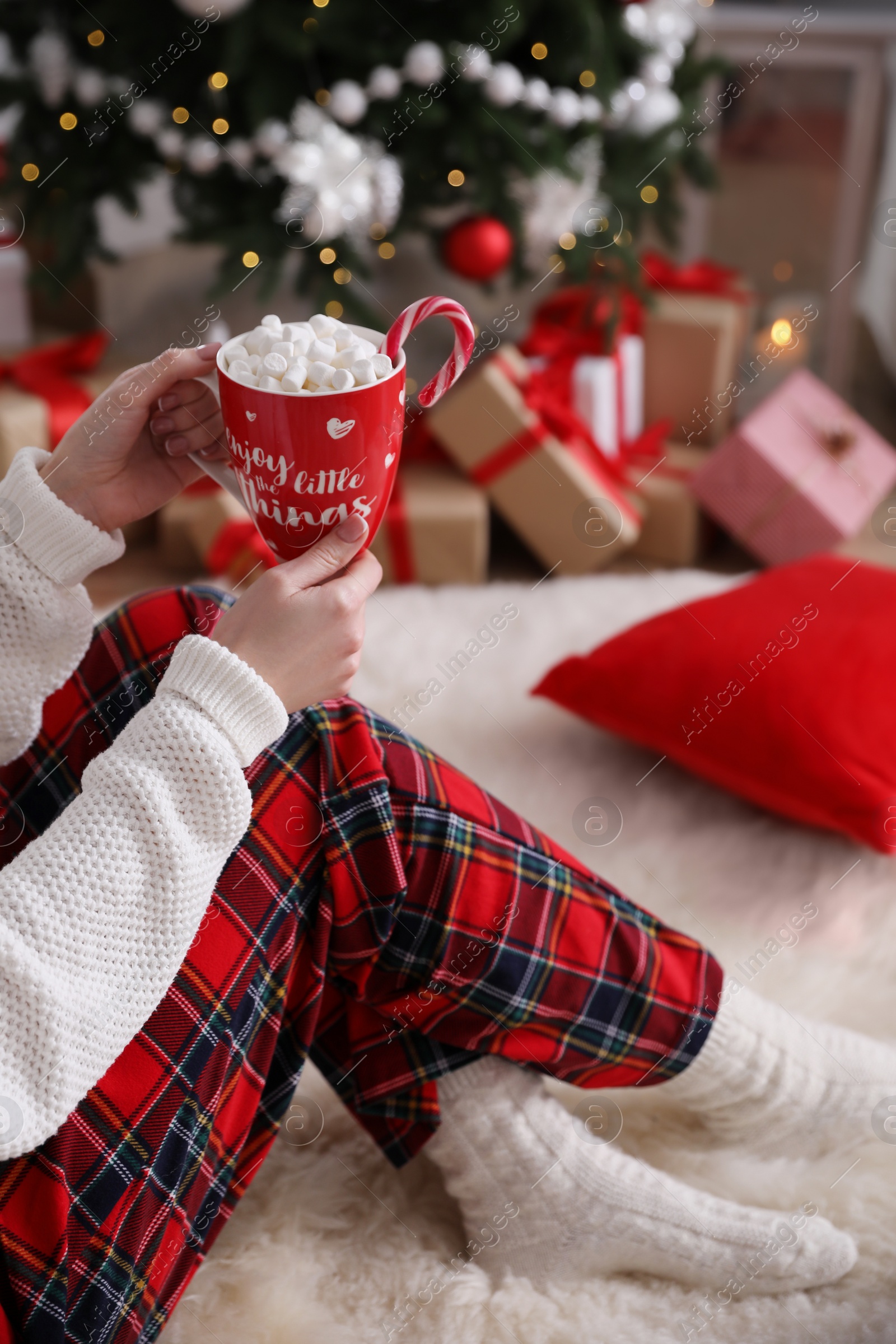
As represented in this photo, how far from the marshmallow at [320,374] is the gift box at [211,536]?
99 cm

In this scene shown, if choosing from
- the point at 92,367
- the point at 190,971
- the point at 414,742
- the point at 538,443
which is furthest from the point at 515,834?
the point at 92,367

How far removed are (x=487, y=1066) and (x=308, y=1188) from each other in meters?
0.22

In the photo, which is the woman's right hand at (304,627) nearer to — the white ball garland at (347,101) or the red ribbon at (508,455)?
the white ball garland at (347,101)

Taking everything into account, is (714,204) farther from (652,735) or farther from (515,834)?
(515,834)

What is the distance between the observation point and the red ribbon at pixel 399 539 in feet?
5.85

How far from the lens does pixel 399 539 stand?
1798 mm

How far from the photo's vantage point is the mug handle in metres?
0.71

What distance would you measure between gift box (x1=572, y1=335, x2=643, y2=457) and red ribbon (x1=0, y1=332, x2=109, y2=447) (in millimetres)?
826

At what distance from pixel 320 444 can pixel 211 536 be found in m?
1.24

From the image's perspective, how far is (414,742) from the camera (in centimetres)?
76

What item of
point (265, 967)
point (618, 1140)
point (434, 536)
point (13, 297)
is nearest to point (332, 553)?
point (265, 967)

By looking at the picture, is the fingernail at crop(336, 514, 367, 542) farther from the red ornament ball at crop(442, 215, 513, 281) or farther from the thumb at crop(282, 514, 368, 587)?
the red ornament ball at crop(442, 215, 513, 281)

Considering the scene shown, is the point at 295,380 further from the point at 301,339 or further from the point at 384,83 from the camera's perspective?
the point at 384,83

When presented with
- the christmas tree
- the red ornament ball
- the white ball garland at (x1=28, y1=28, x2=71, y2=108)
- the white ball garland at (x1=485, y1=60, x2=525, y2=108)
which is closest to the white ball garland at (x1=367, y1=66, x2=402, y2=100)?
the christmas tree
